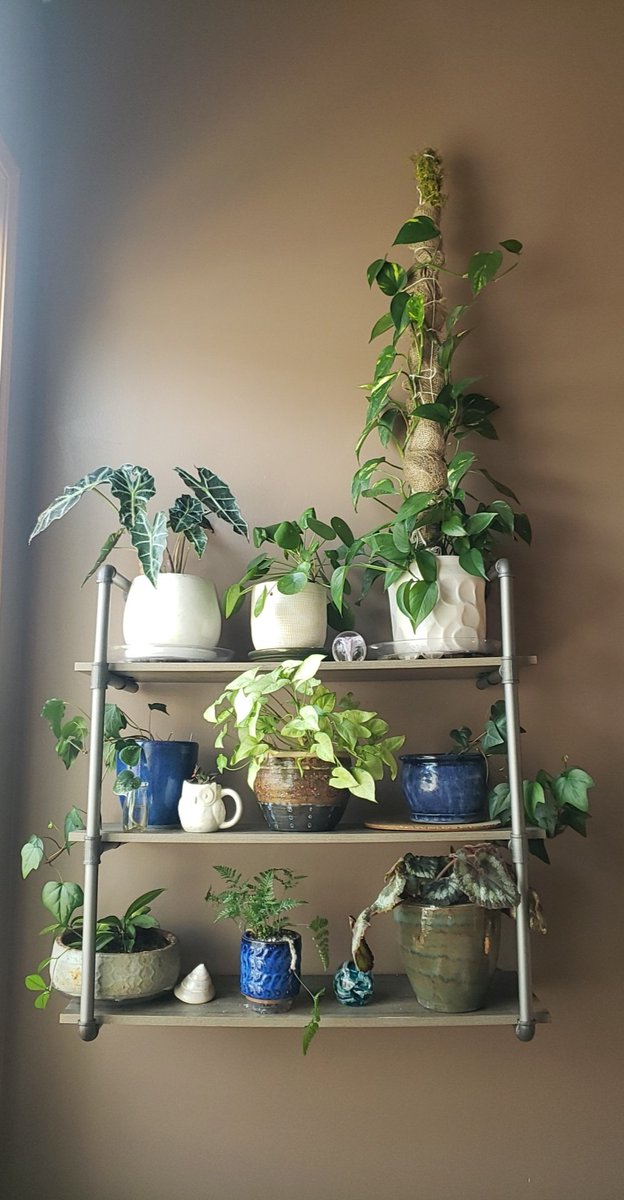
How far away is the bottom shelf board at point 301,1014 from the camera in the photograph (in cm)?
159

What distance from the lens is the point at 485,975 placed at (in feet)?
5.24

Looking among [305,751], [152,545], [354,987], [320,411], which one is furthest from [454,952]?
[320,411]

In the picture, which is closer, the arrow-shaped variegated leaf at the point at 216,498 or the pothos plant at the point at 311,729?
the pothos plant at the point at 311,729

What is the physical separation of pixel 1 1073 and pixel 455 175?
2272 mm

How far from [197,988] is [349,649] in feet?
2.33

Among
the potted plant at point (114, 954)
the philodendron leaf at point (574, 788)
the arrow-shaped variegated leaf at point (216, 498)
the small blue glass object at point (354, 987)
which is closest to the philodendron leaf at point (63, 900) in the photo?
the potted plant at point (114, 954)

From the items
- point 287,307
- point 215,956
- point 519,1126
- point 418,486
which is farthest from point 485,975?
point 287,307

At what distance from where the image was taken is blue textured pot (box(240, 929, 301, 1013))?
163cm

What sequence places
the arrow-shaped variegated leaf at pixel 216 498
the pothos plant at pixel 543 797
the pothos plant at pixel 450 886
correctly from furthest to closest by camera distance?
the arrow-shaped variegated leaf at pixel 216 498, the pothos plant at pixel 543 797, the pothos plant at pixel 450 886

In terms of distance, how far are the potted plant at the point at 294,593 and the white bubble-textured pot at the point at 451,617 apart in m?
0.15

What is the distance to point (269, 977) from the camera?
1627mm

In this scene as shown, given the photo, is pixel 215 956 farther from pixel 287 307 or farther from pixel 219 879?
pixel 287 307

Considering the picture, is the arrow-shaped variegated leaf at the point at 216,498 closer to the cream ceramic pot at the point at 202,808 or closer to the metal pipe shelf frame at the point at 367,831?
the metal pipe shelf frame at the point at 367,831

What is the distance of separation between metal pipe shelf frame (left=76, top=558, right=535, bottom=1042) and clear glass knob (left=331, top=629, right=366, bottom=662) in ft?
0.09
